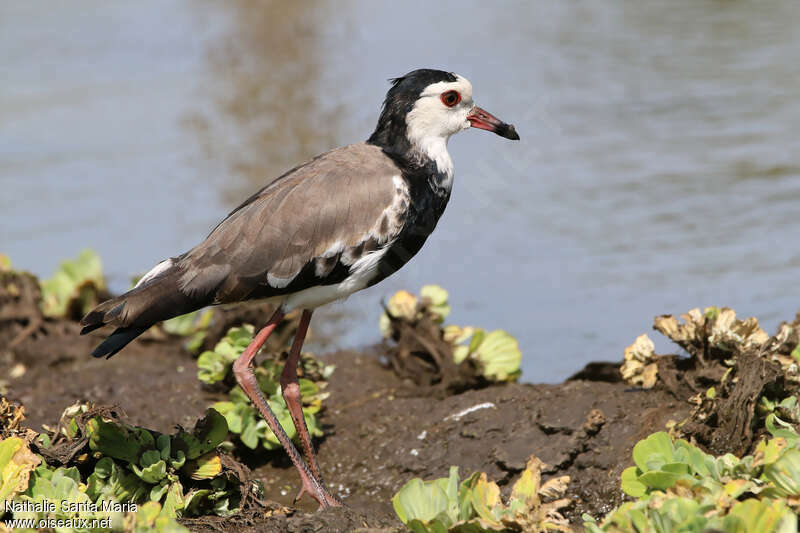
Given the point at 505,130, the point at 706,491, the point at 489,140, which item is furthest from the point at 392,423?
the point at 489,140

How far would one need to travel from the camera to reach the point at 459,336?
6.22m

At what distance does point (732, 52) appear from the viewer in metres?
11.9

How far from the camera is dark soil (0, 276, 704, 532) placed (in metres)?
4.85

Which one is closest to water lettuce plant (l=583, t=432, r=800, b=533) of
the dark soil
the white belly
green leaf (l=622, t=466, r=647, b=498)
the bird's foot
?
green leaf (l=622, t=466, r=647, b=498)

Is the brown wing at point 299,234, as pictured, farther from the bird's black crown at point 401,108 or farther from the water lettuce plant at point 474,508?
the water lettuce plant at point 474,508

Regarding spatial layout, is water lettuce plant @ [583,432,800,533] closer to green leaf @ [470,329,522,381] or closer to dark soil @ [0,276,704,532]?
dark soil @ [0,276,704,532]

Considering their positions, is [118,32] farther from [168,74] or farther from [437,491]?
[437,491]

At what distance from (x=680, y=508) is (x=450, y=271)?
4.88 m

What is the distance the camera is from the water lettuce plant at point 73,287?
24.1 feet

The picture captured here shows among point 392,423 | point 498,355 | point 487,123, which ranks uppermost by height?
point 487,123

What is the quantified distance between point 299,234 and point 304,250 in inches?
3.4

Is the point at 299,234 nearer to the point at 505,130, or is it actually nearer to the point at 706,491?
the point at 505,130

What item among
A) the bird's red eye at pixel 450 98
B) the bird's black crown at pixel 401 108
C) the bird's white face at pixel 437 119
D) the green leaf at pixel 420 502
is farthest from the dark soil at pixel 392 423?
the bird's red eye at pixel 450 98

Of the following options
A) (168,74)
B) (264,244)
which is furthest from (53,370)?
(168,74)
